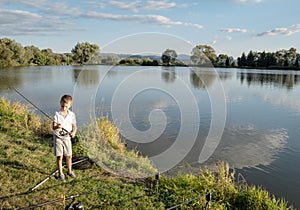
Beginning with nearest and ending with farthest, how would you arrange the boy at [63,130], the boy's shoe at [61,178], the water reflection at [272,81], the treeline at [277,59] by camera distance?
the boy at [63,130] → the boy's shoe at [61,178] → the water reflection at [272,81] → the treeline at [277,59]

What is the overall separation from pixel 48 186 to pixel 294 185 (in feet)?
19.1

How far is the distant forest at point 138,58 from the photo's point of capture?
18.2 ft

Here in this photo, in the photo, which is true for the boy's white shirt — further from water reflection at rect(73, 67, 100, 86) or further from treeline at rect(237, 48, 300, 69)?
treeline at rect(237, 48, 300, 69)

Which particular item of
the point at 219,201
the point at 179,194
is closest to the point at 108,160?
the point at 179,194

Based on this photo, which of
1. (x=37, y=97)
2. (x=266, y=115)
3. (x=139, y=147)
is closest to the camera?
(x=139, y=147)

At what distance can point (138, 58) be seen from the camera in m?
5.46

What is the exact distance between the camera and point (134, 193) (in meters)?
4.48

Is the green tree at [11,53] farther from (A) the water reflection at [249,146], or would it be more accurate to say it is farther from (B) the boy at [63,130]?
(B) the boy at [63,130]

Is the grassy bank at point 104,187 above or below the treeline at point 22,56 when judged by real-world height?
below

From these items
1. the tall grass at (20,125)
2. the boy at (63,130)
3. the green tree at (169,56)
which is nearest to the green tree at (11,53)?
the tall grass at (20,125)

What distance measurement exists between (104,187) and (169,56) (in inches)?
112

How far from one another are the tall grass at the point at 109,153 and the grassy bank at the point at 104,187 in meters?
0.03

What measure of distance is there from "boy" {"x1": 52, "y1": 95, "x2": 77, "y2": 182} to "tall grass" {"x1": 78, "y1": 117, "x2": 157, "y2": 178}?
3.26ft

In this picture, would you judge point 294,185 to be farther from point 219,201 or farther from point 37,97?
point 37,97
